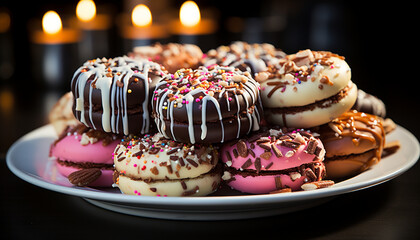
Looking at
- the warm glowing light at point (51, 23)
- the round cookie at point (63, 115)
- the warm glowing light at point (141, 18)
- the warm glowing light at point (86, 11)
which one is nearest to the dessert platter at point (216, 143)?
the round cookie at point (63, 115)

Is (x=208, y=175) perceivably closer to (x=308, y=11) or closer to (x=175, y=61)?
(x=175, y=61)

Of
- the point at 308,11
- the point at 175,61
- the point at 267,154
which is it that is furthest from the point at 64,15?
the point at 267,154

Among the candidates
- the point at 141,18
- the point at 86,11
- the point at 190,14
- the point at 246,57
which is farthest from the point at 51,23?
the point at 246,57

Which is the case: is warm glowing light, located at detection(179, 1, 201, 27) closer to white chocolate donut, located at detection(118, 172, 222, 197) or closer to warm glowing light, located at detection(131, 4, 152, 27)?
warm glowing light, located at detection(131, 4, 152, 27)

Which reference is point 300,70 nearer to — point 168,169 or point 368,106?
point 368,106

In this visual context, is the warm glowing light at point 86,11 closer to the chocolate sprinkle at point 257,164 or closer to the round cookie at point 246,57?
the round cookie at point 246,57

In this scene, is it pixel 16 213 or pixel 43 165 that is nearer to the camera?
pixel 16 213
